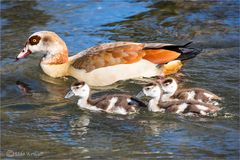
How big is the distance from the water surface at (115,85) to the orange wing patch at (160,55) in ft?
1.28

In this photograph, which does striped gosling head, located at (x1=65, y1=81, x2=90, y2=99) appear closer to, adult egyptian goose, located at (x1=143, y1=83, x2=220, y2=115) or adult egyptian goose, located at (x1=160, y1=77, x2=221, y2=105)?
adult egyptian goose, located at (x1=143, y1=83, x2=220, y2=115)

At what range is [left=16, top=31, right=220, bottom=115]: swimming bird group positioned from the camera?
985 cm

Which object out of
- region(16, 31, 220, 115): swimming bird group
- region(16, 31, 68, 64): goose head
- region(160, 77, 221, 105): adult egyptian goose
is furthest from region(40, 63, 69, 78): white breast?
region(160, 77, 221, 105): adult egyptian goose

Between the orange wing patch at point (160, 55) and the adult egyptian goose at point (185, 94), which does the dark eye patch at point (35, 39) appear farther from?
the adult egyptian goose at point (185, 94)

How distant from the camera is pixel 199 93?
33.0ft

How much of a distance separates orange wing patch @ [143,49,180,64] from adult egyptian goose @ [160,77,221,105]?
1.15 m

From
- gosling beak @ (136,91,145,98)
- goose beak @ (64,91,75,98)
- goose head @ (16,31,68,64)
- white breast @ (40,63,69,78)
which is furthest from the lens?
goose head @ (16,31,68,64)

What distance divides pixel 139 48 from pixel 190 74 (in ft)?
2.95

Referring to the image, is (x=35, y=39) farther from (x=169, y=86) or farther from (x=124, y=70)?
(x=169, y=86)

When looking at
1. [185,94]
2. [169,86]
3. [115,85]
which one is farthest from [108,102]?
[115,85]

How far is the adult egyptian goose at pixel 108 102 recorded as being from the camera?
983 cm

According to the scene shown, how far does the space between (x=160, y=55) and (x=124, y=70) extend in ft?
2.01

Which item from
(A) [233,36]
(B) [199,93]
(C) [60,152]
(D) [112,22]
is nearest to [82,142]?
(C) [60,152]

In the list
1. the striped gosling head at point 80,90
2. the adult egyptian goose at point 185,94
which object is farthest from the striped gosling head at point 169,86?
the striped gosling head at point 80,90
